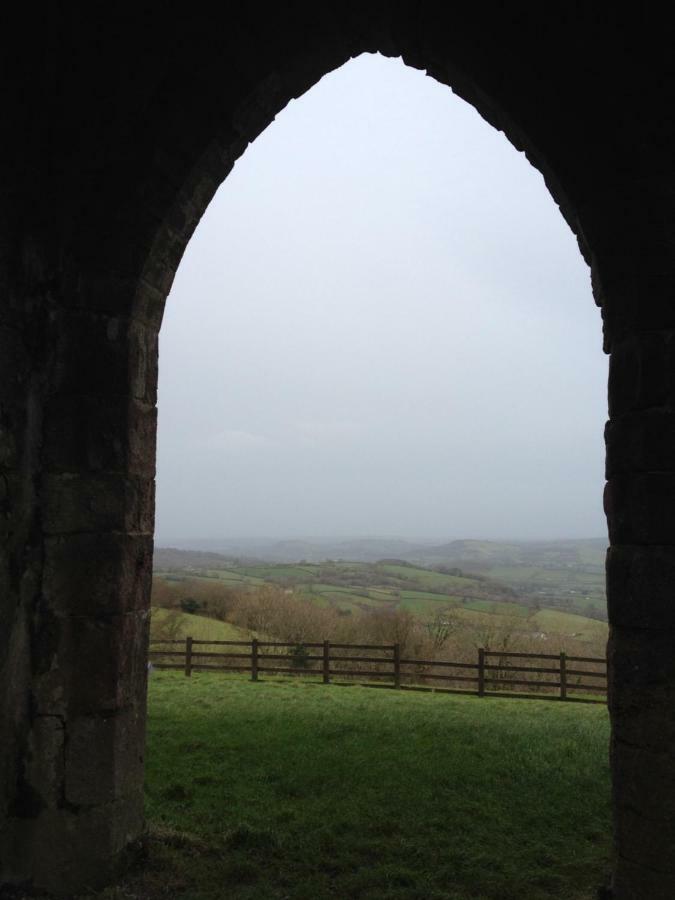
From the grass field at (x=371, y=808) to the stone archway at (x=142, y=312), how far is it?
776 millimetres

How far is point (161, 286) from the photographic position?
3859 mm

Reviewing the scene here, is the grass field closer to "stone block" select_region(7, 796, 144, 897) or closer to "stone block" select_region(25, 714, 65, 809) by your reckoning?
"stone block" select_region(7, 796, 144, 897)

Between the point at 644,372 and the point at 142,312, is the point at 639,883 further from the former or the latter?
the point at 142,312

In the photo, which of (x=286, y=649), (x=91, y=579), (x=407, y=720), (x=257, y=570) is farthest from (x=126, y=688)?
(x=257, y=570)

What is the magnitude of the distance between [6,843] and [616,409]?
11.6 feet

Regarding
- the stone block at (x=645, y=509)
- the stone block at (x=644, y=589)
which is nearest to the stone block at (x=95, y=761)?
the stone block at (x=644, y=589)

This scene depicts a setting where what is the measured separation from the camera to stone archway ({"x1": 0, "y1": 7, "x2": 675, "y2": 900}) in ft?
10.1

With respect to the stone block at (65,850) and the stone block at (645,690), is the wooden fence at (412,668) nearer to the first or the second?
the stone block at (645,690)

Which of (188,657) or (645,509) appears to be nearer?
(645,509)

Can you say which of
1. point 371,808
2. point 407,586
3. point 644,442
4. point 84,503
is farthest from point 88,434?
point 407,586

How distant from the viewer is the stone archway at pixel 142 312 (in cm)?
308

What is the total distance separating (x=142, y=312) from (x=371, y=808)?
3.62m

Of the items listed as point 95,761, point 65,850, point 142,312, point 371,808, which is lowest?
point 371,808

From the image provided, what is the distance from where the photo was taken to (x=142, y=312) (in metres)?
3.74
